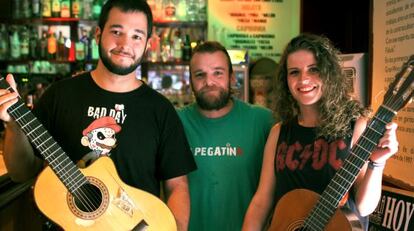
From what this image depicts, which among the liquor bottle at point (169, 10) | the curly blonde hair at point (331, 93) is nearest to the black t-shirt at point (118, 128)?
the curly blonde hair at point (331, 93)

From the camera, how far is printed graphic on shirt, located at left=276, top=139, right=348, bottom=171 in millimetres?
1754

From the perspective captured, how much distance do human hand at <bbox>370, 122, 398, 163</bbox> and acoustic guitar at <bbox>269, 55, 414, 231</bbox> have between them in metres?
0.02

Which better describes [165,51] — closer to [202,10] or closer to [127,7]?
[202,10]

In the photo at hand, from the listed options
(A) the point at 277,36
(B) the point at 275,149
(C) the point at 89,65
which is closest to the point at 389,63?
(B) the point at 275,149

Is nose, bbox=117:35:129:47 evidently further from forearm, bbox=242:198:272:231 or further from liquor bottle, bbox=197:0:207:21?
liquor bottle, bbox=197:0:207:21

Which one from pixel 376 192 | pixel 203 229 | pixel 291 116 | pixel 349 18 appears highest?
pixel 349 18

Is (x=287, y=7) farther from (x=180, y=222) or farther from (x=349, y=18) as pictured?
(x=180, y=222)

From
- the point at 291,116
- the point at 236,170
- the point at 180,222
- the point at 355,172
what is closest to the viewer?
the point at 355,172

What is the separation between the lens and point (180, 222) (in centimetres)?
183

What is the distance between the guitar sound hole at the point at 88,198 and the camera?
1580 mm

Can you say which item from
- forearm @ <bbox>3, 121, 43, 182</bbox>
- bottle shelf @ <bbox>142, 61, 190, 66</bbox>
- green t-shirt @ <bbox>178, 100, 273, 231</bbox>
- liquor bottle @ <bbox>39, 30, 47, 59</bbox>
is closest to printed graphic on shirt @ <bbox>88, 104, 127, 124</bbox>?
forearm @ <bbox>3, 121, 43, 182</bbox>

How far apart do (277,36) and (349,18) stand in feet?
3.07

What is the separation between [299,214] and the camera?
1754 mm

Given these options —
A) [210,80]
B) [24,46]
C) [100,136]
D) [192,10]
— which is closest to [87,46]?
[24,46]
